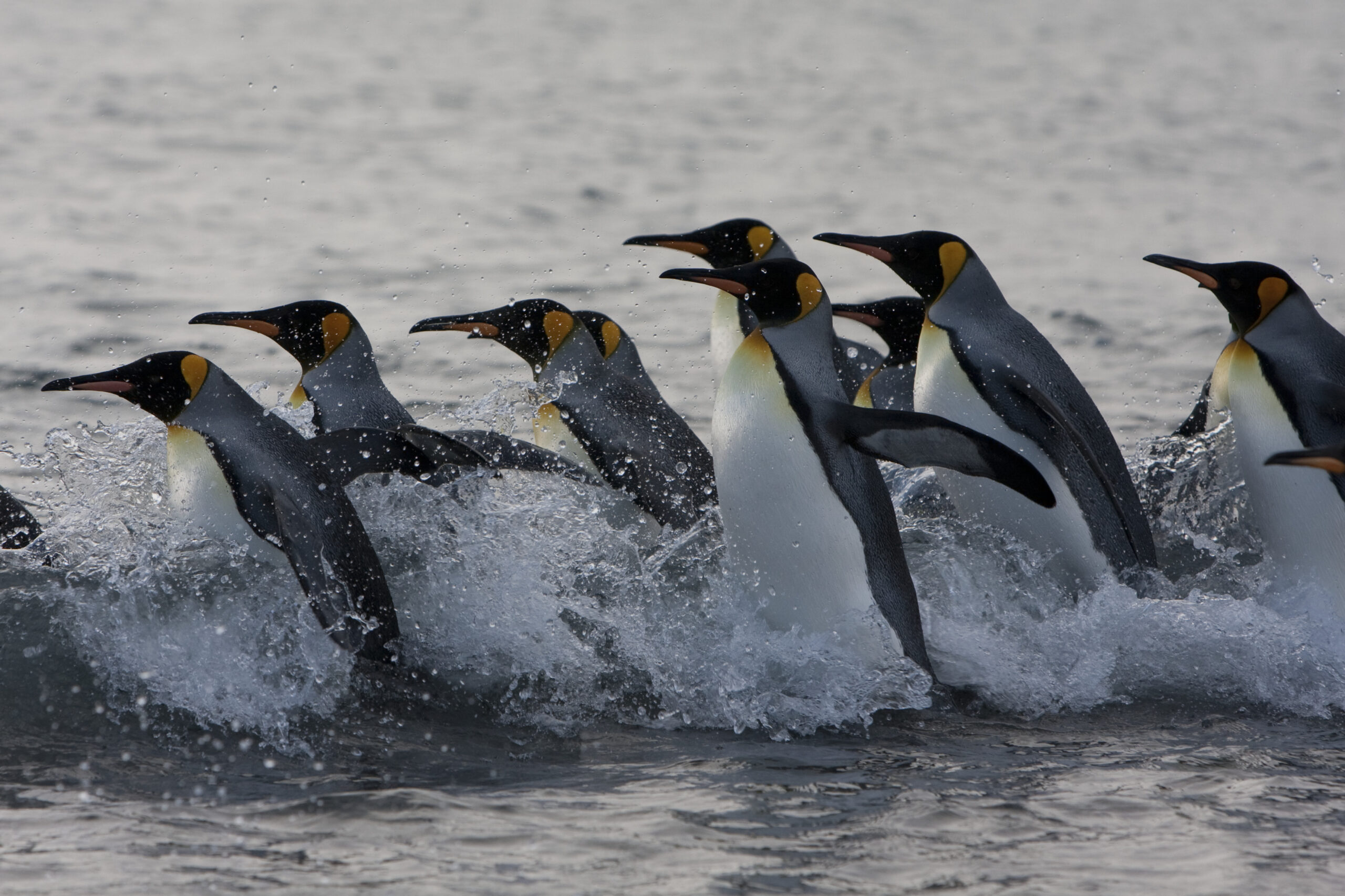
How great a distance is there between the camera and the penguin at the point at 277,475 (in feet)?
12.0

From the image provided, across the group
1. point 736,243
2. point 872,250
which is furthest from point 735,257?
point 872,250

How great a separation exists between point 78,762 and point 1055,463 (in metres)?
Answer: 2.65

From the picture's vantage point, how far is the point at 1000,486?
439cm

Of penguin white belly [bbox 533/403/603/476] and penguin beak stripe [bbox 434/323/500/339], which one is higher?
penguin beak stripe [bbox 434/323/500/339]

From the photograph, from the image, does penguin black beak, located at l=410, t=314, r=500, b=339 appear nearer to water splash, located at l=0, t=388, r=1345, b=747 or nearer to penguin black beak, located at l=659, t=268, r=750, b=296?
water splash, located at l=0, t=388, r=1345, b=747

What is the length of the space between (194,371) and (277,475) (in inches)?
15.6

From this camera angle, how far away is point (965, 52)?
26.4 metres

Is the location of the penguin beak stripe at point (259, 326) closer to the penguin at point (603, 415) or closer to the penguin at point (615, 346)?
the penguin at point (603, 415)

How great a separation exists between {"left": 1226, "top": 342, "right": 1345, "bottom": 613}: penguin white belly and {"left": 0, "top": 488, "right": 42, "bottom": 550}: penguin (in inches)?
130

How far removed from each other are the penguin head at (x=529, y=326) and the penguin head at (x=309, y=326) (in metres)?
0.37

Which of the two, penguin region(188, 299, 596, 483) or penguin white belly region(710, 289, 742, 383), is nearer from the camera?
penguin region(188, 299, 596, 483)

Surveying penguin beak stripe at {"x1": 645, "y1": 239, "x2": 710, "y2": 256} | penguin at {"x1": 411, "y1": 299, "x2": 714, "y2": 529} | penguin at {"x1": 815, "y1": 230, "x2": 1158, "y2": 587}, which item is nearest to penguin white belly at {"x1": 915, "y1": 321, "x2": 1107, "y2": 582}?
penguin at {"x1": 815, "y1": 230, "x2": 1158, "y2": 587}

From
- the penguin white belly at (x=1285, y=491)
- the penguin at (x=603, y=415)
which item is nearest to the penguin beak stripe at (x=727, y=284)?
the penguin at (x=603, y=415)

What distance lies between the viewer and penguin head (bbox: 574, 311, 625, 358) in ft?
17.9
